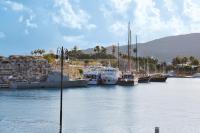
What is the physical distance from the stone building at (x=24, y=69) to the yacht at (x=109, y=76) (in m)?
16.4

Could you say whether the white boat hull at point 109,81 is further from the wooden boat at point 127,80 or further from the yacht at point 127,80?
the yacht at point 127,80

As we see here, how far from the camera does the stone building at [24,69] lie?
158m

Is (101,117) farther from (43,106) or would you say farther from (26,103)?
(26,103)

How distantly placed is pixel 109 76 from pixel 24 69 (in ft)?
88.8

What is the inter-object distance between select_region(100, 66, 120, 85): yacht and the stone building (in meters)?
16.4

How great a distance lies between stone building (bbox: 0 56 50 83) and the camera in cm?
15788

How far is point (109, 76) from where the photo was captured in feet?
503

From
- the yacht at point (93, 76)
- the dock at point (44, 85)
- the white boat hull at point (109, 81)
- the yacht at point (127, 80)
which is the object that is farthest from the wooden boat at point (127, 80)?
the dock at point (44, 85)

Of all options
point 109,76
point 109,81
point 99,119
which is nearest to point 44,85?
point 109,76

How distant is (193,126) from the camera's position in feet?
181

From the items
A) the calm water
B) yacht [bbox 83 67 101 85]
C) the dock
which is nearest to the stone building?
yacht [bbox 83 67 101 85]

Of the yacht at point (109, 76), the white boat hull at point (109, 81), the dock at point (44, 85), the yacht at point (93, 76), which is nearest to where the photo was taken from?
the dock at point (44, 85)

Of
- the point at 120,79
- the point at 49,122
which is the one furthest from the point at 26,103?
the point at 120,79

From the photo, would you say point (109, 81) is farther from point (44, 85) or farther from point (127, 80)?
point (44, 85)
